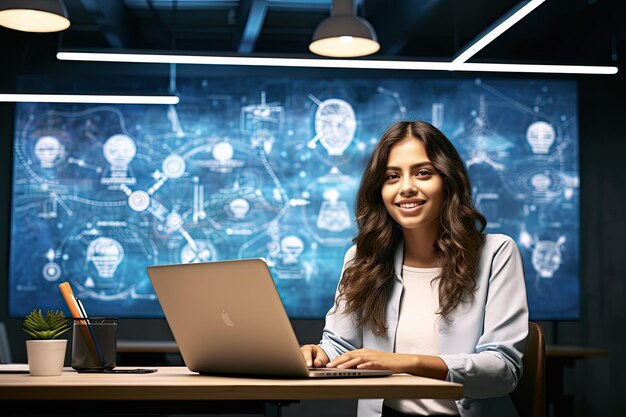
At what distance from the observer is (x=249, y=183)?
20.9ft

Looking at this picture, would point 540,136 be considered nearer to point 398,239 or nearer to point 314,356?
point 398,239

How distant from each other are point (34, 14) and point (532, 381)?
317 cm

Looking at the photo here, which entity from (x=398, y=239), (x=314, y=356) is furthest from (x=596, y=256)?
(x=314, y=356)

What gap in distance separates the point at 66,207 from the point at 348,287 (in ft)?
14.4

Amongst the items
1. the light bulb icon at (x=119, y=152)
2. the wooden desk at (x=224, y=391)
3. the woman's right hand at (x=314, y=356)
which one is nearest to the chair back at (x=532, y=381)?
the woman's right hand at (x=314, y=356)

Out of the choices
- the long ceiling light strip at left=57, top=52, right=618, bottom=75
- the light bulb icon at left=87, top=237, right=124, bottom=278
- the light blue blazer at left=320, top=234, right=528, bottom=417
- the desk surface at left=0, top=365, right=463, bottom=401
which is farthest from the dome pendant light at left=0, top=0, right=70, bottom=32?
the desk surface at left=0, top=365, right=463, bottom=401

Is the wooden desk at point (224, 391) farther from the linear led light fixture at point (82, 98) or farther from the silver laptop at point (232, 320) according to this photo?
the linear led light fixture at point (82, 98)

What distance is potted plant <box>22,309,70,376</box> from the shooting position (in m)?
1.79

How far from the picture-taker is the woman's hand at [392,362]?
173cm

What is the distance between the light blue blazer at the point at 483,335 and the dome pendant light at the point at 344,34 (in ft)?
7.94

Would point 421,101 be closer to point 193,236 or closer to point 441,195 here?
point 193,236

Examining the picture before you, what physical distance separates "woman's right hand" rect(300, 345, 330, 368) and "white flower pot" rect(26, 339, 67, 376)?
0.56 metres

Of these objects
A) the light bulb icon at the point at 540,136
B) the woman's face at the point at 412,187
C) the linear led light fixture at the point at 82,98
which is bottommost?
the woman's face at the point at 412,187

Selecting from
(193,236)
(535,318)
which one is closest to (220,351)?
(193,236)
